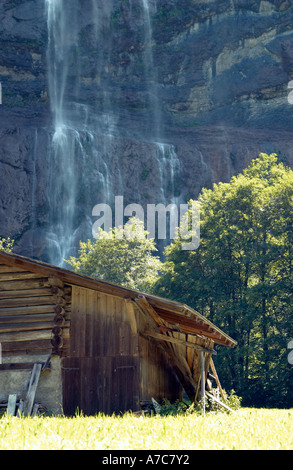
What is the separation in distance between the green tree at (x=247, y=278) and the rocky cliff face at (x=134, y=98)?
2504cm

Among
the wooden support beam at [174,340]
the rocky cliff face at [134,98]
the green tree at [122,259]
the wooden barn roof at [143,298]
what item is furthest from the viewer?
the rocky cliff face at [134,98]

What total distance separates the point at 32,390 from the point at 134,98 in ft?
190

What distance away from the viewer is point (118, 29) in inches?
2751

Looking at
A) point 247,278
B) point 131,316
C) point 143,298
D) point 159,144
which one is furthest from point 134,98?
point 143,298

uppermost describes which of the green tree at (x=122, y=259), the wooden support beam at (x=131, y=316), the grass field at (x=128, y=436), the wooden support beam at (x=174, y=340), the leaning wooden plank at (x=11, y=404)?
the green tree at (x=122, y=259)

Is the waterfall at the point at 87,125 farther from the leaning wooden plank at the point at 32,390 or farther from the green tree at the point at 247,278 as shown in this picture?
the leaning wooden plank at the point at 32,390

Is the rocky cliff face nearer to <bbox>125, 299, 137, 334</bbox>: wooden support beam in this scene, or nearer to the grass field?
<bbox>125, 299, 137, 334</bbox>: wooden support beam

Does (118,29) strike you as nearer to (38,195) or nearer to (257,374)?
(38,195)

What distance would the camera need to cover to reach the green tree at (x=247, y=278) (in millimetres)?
28422

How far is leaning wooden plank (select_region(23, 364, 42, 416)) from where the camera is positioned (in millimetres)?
13127

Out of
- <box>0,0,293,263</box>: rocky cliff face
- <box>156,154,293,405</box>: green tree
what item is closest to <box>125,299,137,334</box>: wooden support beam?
<box>156,154,293,405</box>: green tree

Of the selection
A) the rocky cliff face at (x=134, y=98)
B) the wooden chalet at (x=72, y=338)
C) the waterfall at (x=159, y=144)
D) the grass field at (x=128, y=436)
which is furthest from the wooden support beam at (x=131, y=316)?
the waterfall at (x=159, y=144)

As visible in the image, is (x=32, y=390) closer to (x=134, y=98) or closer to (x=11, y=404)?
(x=11, y=404)
